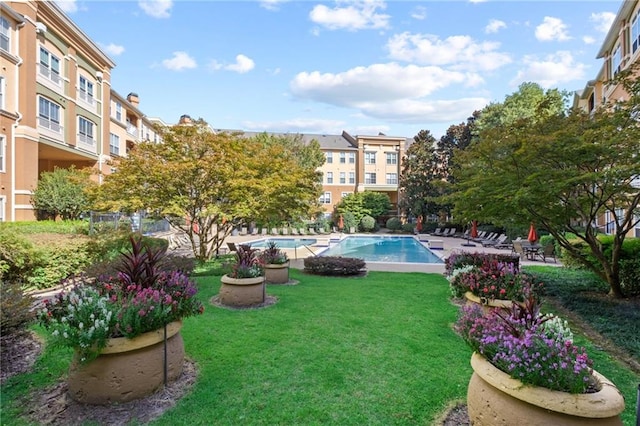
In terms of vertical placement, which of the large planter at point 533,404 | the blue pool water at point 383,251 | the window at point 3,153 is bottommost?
the blue pool water at point 383,251

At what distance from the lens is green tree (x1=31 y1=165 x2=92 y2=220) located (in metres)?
18.7

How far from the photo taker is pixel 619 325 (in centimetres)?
638

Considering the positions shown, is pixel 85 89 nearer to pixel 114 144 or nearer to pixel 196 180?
pixel 114 144

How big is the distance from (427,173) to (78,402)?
3494cm

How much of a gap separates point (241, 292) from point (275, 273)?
2.74 metres

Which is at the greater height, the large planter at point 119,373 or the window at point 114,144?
the window at point 114,144

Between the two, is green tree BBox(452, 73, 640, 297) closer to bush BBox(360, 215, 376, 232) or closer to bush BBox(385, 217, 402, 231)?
bush BBox(360, 215, 376, 232)

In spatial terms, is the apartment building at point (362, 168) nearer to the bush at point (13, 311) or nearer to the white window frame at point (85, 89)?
the white window frame at point (85, 89)

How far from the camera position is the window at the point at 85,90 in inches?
958

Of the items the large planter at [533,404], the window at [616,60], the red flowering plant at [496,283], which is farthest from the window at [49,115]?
the window at [616,60]

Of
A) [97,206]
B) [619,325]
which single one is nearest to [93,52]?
[97,206]

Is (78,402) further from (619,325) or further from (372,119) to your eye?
(372,119)

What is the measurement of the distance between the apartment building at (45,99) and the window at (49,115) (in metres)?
0.06

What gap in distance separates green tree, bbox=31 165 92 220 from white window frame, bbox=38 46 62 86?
608 centimetres
